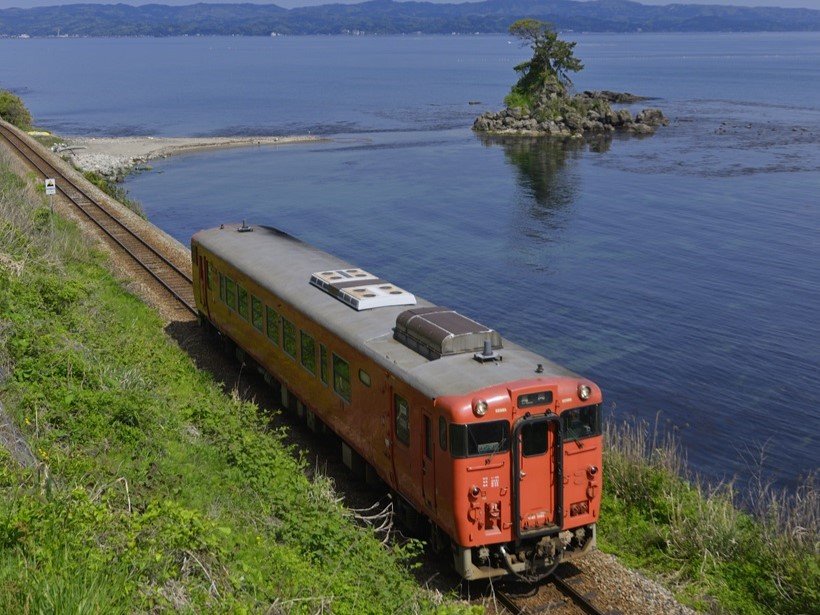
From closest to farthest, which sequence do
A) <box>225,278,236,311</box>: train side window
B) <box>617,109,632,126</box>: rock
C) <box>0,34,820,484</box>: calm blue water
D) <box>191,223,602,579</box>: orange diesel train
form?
1. <box>191,223,602,579</box>: orange diesel train
2. <box>225,278,236,311</box>: train side window
3. <box>0,34,820,484</box>: calm blue water
4. <box>617,109,632,126</box>: rock

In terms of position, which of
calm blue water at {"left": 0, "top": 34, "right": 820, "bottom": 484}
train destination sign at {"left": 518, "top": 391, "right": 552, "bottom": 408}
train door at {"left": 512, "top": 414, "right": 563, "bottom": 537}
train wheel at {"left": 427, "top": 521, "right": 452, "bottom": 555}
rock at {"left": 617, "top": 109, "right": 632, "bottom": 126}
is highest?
train destination sign at {"left": 518, "top": 391, "right": 552, "bottom": 408}

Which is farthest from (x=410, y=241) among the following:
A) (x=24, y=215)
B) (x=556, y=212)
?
(x=24, y=215)

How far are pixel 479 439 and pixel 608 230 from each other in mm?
40713

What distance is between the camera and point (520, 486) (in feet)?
42.5

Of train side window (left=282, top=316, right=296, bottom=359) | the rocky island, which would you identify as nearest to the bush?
the rocky island

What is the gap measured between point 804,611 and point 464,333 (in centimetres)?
610

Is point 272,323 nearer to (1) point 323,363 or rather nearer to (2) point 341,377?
(1) point 323,363

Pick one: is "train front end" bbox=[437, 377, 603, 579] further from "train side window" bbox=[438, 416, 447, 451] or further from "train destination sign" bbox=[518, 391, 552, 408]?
"train side window" bbox=[438, 416, 447, 451]

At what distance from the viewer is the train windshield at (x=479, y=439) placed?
12.5m

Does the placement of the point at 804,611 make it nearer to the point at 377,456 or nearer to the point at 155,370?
the point at 377,456

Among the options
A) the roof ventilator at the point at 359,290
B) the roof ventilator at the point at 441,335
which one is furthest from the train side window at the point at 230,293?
the roof ventilator at the point at 441,335

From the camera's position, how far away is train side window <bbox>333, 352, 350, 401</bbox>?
15.9 m

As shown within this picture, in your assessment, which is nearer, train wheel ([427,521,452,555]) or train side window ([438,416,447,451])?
train side window ([438,416,447,451])

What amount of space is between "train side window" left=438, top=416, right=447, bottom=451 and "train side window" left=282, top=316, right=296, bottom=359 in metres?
5.86
